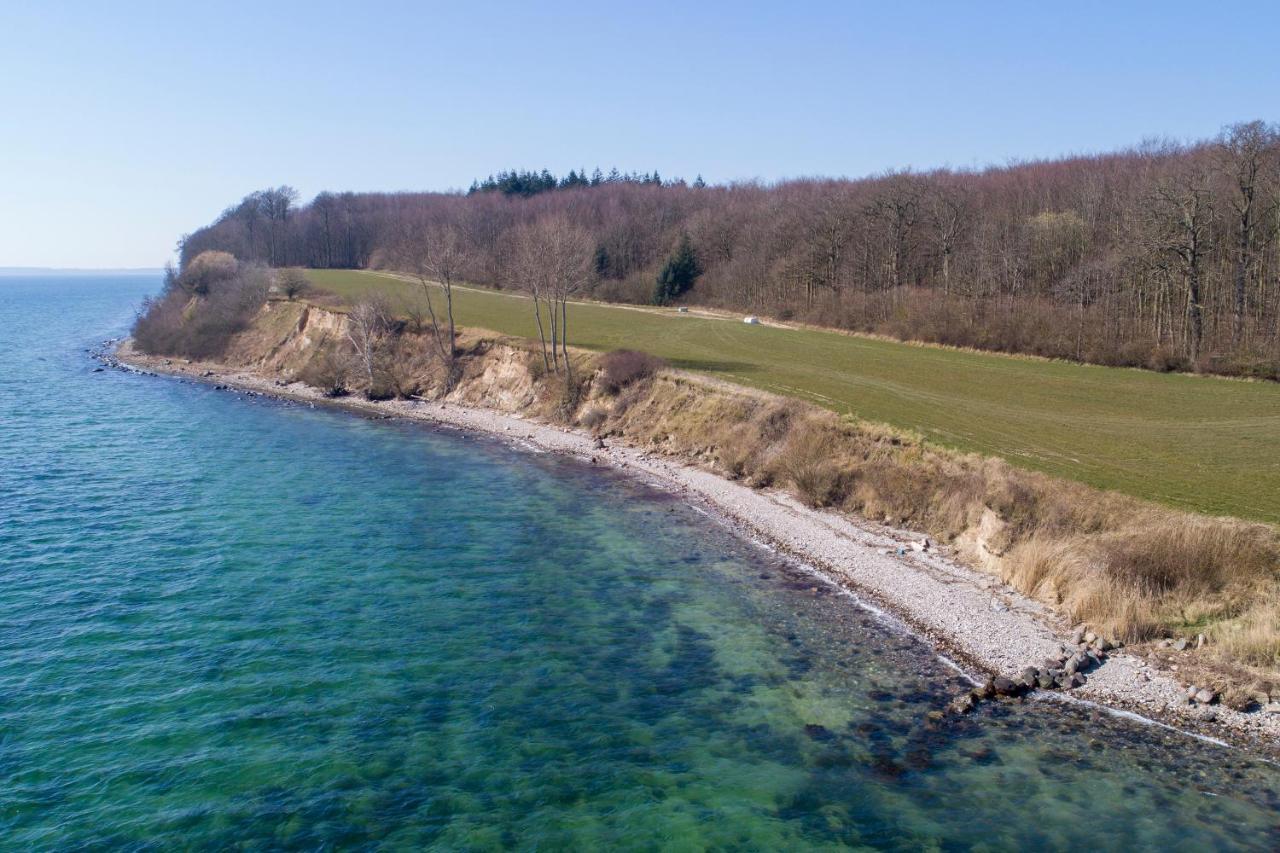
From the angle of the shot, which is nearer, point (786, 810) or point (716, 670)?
point (786, 810)

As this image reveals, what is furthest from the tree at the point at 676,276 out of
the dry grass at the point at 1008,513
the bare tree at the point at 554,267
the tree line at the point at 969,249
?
the dry grass at the point at 1008,513

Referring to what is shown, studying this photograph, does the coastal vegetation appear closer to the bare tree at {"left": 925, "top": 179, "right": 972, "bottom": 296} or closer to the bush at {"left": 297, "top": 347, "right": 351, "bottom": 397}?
the bush at {"left": 297, "top": 347, "right": 351, "bottom": 397}

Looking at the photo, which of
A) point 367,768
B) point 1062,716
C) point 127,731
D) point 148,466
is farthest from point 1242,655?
point 148,466

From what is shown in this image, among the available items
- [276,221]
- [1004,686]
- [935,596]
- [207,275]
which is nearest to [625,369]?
[935,596]

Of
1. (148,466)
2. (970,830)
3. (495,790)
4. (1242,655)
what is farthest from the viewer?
(148,466)

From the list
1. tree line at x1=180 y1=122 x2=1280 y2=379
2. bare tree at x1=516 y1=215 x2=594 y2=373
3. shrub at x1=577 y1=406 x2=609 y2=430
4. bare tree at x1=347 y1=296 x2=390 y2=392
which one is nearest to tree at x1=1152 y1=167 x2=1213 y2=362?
tree line at x1=180 y1=122 x2=1280 y2=379

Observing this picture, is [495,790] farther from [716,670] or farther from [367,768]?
[716,670]
